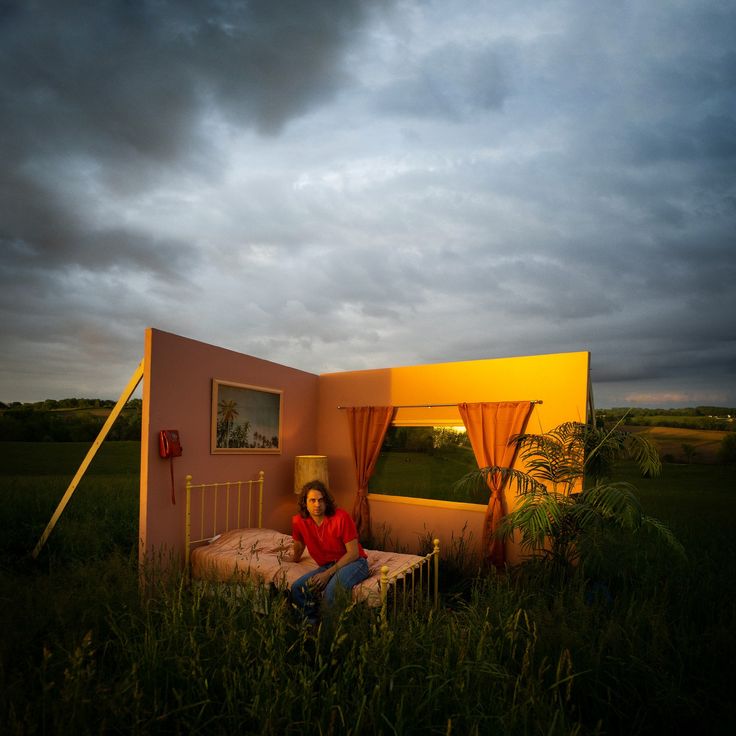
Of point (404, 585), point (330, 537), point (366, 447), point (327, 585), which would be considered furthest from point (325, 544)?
point (366, 447)

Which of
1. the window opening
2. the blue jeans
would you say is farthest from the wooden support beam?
the window opening

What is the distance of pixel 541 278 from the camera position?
23.2ft

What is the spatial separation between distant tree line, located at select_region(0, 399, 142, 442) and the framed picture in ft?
14.2

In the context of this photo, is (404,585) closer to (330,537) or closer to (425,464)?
(330,537)

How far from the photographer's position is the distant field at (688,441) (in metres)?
8.59

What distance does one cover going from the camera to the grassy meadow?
1495 mm

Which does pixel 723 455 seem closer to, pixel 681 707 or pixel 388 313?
pixel 388 313

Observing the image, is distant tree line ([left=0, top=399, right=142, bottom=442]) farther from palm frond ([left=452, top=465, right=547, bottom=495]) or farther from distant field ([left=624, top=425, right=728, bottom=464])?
distant field ([left=624, top=425, right=728, bottom=464])

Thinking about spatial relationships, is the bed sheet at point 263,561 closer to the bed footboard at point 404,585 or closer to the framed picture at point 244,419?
the bed footboard at point 404,585

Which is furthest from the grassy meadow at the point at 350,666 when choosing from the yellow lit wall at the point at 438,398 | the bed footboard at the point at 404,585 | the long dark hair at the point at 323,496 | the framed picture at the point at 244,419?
the yellow lit wall at the point at 438,398

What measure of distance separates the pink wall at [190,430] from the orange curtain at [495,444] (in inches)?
97.7

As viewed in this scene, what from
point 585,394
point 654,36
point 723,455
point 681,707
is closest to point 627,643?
point 681,707

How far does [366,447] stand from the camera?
18.8 ft

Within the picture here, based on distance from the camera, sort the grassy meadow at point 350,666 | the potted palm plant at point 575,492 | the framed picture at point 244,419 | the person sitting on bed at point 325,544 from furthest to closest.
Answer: the framed picture at point 244,419 → the potted palm plant at point 575,492 → the person sitting on bed at point 325,544 → the grassy meadow at point 350,666
